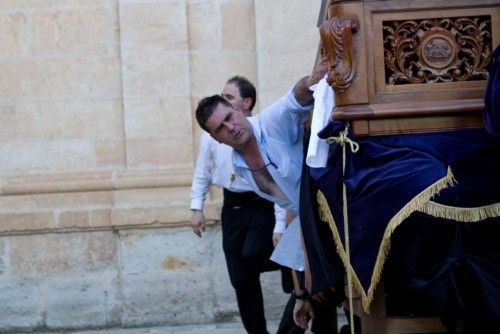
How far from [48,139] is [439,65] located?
4.83 metres

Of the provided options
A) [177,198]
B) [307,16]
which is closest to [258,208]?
[177,198]

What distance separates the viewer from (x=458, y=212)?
3.83 m

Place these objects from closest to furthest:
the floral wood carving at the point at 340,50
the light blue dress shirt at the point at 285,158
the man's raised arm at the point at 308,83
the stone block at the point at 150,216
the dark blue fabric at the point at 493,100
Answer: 1. the dark blue fabric at the point at 493,100
2. the floral wood carving at the point at 340,50
3. the man's raised arm at the point at 308,83
4. the light blue dress shirt at the point at 285,158
5. the stone block at the point at 150,216

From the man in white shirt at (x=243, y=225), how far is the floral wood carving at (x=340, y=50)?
9.04 ft

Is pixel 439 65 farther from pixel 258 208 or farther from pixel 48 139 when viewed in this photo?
pixel 48 139

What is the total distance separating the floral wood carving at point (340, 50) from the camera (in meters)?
3.97

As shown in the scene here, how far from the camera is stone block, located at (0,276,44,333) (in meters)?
8.16

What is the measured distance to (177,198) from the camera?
8195 millimetres

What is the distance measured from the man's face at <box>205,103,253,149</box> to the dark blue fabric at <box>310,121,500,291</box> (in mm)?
1023

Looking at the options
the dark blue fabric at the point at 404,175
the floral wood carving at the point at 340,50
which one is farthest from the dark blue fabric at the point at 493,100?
the floral wood carving at the point at 340,50

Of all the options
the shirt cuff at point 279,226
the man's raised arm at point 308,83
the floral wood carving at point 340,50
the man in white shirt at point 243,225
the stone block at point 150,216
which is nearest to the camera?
the floral wood carving at point 340,50

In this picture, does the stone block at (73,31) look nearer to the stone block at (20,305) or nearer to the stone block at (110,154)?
the stone block at (110,154)

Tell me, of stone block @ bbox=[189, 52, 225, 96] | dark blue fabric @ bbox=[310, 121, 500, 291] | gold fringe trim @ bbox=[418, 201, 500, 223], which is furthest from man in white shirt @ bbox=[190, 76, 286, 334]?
gold fringe trim @ bbox=[418, 201, 500, 223]

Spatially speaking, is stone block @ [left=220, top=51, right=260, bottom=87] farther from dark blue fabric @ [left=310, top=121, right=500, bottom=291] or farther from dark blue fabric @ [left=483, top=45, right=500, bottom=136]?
dark blue fabric @ [left=483, top=45, right=500, bottom=136]
